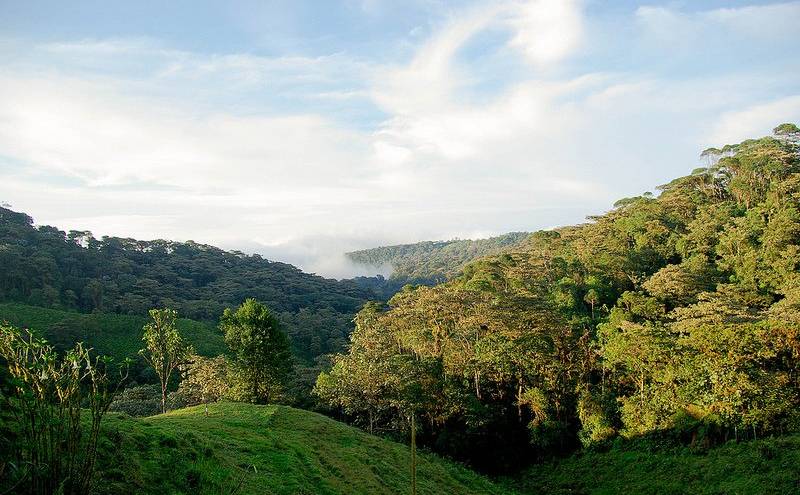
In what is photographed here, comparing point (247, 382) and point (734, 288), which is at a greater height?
point (734, 288)

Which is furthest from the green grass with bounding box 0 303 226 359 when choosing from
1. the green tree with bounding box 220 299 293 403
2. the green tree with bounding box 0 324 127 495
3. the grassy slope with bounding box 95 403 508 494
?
the green tree with bounding box 0 324 127 495

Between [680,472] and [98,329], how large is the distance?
6921 centimetres

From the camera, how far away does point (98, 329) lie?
63.1 meters

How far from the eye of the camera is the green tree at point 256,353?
33.8 meters

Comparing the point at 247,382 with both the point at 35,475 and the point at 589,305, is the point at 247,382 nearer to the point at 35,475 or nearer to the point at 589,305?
the point at 35,475

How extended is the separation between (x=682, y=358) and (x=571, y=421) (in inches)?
426

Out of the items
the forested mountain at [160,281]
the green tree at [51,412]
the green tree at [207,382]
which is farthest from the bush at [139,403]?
the forested mountain at [160,281]

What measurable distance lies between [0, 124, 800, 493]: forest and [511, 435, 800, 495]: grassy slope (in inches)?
5.9

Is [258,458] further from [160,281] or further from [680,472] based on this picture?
[160,281]

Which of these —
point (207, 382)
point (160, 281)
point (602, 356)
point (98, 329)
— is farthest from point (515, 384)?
point (160, 281)

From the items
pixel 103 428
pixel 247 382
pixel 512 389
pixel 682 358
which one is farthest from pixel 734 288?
pixel 103 428

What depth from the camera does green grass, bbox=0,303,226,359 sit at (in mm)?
58562

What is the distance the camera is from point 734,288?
114ft

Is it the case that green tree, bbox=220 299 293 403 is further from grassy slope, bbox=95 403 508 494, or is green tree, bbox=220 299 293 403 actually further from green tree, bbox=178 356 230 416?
grassy slope, bbox=95 403 508 494
